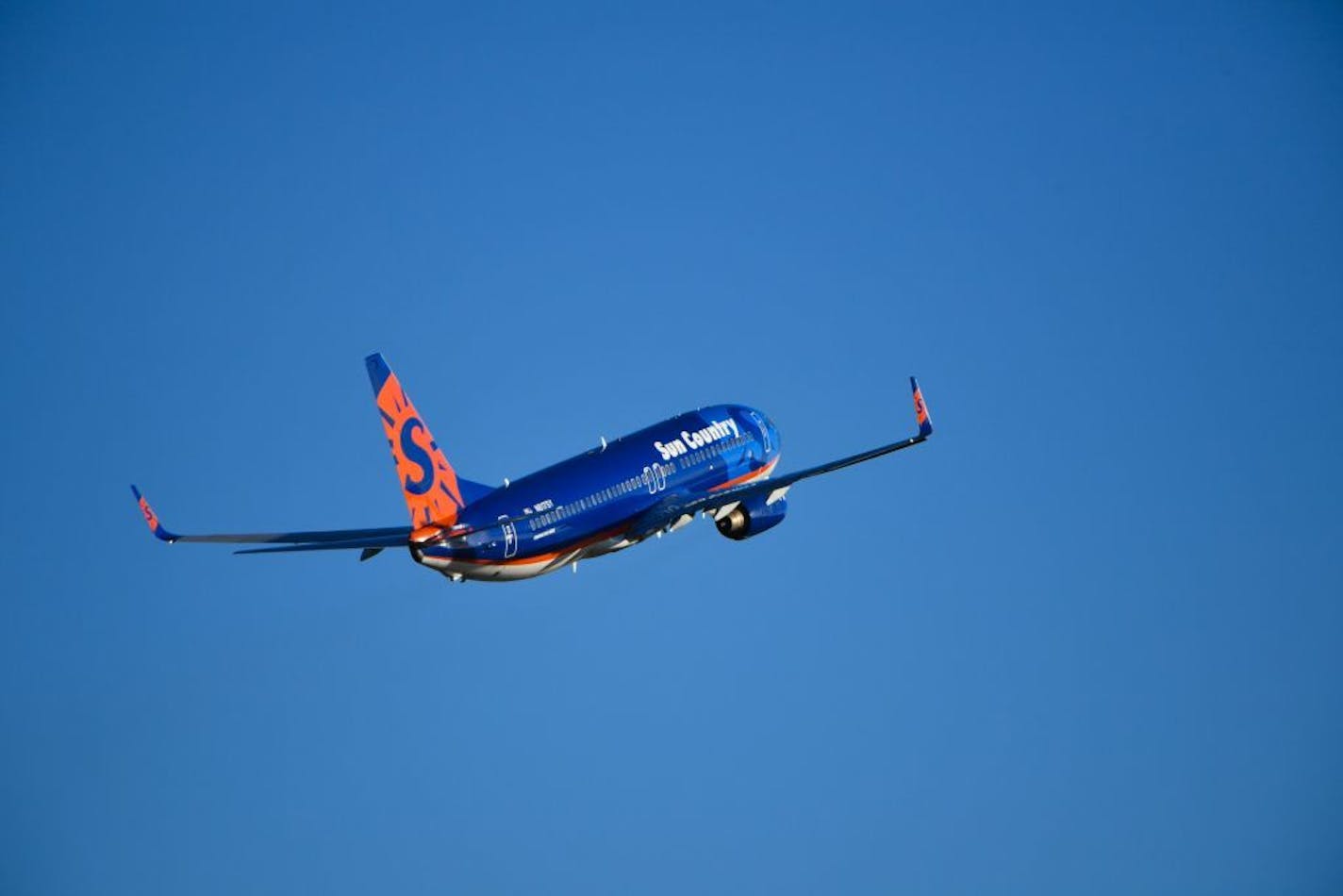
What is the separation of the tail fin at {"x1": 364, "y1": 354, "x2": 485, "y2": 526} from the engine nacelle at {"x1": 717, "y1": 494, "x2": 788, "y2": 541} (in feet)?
53.9

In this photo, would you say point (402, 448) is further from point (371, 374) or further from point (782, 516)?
point (782, 516)

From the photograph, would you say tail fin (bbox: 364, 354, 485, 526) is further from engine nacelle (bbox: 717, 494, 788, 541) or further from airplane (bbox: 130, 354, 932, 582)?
engine nacelle (bbox: 717, 494, 788, 541)

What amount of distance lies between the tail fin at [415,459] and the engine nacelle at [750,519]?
53.9ft

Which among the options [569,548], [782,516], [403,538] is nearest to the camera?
[403,538]

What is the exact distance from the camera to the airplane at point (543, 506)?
104 m

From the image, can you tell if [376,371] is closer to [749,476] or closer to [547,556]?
[547,556]

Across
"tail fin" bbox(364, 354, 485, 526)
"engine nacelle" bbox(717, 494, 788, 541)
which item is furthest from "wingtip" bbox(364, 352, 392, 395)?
"engine nacelle" bbox(717, 494, 788, 541)

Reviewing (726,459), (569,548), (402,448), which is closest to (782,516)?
(726,459)

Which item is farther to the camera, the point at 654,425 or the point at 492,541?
the point at 654,425

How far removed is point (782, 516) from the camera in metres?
120

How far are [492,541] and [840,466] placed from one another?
679 inches

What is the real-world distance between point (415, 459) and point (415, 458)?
0.08 metres

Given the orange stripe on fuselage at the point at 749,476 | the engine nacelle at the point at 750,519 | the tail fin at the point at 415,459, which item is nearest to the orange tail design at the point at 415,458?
the tail fin at the point at 415,459

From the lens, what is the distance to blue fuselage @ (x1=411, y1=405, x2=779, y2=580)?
105m
